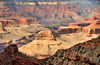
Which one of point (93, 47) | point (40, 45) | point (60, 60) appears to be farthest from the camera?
point (40, 45)

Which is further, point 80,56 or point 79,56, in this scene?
point 79,56

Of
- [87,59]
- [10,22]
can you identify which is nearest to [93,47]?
[87,59]

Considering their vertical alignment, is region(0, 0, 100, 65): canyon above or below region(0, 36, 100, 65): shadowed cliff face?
below

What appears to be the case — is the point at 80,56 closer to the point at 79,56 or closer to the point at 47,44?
the point at 79,56

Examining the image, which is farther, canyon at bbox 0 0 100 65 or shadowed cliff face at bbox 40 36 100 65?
canyon at bbox 0 0 100 65

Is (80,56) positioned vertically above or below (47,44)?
above

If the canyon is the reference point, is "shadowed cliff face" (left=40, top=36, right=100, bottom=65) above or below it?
above

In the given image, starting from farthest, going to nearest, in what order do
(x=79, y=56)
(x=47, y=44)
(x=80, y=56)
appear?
(x=47, y=44), (x=79, y=56), (x=80, y=56)

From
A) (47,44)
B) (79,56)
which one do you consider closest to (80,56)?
(79,56)

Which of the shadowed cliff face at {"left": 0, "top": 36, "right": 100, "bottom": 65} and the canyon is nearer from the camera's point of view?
the shadowed cliff face at {"left": 0, "top": 36, "right": 100, "bottom": 65}

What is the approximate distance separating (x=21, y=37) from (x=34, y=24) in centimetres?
4638

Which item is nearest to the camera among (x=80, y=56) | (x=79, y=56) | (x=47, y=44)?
(x=80, y=56)

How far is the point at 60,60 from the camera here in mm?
20547

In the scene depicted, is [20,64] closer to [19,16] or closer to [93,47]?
[93,47]
